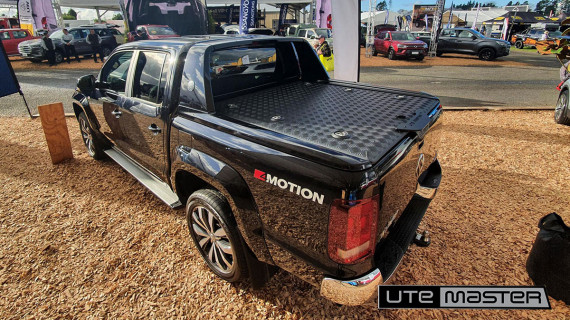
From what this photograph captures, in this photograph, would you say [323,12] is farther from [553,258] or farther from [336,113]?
[553,258]

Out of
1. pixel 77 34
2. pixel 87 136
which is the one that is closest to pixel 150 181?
pixel 87 136

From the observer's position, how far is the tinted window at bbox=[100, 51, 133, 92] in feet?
10.6

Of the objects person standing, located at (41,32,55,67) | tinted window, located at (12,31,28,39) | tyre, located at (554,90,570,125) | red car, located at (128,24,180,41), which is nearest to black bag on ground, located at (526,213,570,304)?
tyre, located at (554,90,570,125)

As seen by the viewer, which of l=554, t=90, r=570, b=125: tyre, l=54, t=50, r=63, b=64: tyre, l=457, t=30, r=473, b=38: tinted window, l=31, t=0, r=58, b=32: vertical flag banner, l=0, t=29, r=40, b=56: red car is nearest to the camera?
l=554, t=90, r=570, b=125: tyre

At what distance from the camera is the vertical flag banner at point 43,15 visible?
18500 millimetres

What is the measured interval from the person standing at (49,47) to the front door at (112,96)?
14466 millimetres

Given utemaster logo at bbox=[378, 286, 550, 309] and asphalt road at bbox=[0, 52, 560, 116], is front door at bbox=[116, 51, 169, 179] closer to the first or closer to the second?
utemaster logo at bbox=[378, 286, 550, 309]

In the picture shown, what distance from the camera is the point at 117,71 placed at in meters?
3.51

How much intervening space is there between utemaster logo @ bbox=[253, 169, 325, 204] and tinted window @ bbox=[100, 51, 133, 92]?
7.54 feet

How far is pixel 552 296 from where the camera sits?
2.22 metres

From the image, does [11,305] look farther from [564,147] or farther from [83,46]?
[83,46]

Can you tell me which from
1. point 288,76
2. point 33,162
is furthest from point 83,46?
point 288,76

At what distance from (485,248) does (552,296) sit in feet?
1.89

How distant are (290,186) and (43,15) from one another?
24.8 meters
